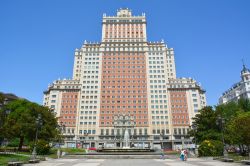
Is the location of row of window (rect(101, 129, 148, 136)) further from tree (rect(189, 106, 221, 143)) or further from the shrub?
the shrub

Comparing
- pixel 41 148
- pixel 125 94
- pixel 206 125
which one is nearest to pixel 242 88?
pixel 125 94

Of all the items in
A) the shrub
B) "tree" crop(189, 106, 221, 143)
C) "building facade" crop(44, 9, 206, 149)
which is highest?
"building facade" crop(44, 9, 206, 149)

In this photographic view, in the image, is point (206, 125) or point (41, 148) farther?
point (206, 125)

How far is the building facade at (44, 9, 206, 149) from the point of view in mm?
95125

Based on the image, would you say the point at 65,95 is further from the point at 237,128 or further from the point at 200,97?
the point at 237,128

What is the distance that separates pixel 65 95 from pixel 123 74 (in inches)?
1200

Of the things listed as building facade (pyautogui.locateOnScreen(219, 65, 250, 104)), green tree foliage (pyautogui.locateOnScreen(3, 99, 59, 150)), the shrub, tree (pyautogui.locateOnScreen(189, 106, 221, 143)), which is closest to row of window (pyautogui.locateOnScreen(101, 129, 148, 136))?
tree (pyautogui.locateOnScreen(189, 106, 221, 143))

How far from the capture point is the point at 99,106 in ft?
326

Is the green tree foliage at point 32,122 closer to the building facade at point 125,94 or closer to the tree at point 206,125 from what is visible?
the tree at point 206,125

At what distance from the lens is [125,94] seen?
10169cm

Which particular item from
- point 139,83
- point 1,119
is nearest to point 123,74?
point 139,83

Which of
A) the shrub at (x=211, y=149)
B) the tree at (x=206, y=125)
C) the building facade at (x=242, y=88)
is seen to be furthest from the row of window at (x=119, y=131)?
the shrub at (x=211, y=149)

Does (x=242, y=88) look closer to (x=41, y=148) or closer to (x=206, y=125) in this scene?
(x=206, y=125)

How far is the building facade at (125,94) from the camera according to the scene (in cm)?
9512
